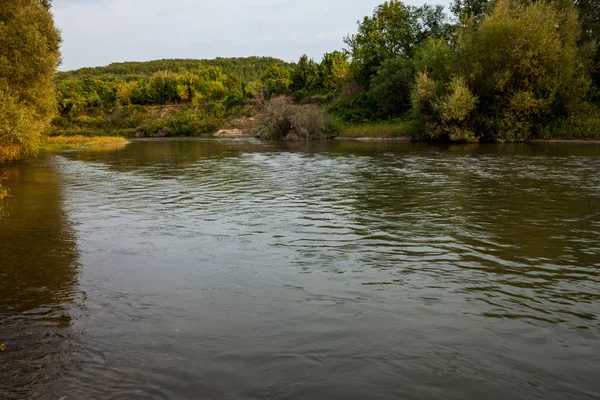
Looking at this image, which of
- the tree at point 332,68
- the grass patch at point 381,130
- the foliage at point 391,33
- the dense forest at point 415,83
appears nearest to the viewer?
the dense forest at point 415,83

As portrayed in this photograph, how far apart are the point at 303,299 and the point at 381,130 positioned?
5719cm

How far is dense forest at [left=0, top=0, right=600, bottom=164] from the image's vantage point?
107 feet

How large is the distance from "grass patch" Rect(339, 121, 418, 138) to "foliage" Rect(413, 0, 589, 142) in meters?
5.81

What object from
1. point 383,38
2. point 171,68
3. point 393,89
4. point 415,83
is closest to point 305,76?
point 383,38

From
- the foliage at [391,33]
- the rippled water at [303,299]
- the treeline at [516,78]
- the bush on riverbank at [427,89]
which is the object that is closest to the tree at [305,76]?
the bush on riverbank at [427,89]

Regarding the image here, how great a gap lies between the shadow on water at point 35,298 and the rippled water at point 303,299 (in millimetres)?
37

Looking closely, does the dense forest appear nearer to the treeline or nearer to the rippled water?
the treeline

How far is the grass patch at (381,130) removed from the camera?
57969mm

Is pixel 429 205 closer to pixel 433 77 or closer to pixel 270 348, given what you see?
pixel 270 348

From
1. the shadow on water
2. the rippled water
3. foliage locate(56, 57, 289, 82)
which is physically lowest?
the shadow on water

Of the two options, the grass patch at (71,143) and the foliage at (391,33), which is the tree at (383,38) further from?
the grass patch at (71,143)

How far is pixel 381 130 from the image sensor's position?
6269cm

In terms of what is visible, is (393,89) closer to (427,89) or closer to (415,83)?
(415,83)

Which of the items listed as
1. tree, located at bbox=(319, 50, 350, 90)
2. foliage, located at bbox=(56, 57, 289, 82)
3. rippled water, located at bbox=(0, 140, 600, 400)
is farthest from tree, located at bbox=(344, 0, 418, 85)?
foliage, located at bbox=(56, 57, 289, 82)
